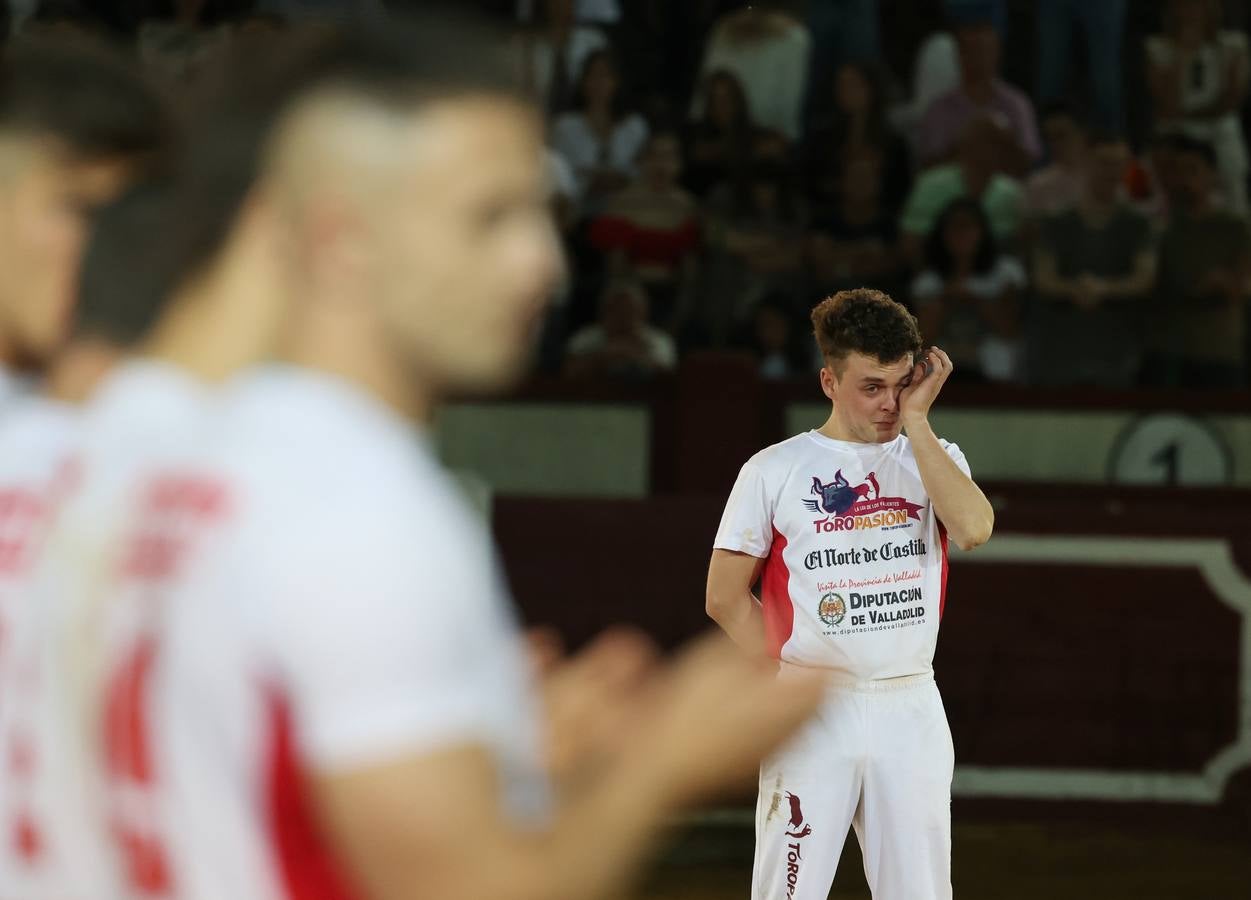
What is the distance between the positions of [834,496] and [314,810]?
382 cm

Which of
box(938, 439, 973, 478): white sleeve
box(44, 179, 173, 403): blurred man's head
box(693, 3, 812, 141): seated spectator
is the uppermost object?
box(44, 179, 173, 403): blurred man's head

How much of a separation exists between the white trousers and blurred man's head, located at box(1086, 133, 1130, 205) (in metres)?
5.41

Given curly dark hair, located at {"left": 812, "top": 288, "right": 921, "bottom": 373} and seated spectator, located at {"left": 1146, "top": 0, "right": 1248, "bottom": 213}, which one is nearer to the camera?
curly dark hair, located at {"left": 812, "top": 288, "right": 921, "bottom": 373}

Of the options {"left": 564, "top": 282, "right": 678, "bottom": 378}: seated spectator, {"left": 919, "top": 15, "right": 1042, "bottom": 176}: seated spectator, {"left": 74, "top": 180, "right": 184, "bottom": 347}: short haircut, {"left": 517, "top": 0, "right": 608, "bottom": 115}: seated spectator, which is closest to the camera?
{"left": 74, "top": 180, "right": 184, "bottom": 347}: short haircut

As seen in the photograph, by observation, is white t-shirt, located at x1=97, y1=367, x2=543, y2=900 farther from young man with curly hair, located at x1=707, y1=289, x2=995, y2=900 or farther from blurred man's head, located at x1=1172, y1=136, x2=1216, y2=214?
blurred man's head, located at x1=1172, y1=136, x2=1216, y2=214

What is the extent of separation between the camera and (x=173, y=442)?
143 centimetres

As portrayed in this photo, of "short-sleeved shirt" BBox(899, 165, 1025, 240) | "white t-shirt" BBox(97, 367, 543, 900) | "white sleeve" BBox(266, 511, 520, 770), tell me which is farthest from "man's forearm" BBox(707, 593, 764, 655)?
"short-sleeved shirt" BBox(899, 165, 1025, 240)

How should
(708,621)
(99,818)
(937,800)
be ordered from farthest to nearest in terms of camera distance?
(708,621)
(937,800)
(99,818)

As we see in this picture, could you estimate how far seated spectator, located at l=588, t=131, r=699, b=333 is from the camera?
32.3ft

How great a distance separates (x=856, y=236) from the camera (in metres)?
9.98

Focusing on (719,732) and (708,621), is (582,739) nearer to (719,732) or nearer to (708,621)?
(719,732)

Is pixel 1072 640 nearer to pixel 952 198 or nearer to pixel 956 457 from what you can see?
pixel 952 198

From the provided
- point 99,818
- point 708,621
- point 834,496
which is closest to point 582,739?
point 99,818

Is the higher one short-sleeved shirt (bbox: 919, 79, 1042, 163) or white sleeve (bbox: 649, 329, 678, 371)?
short-sleeved shirt (bbox: 919, 79, 1042, 163)
